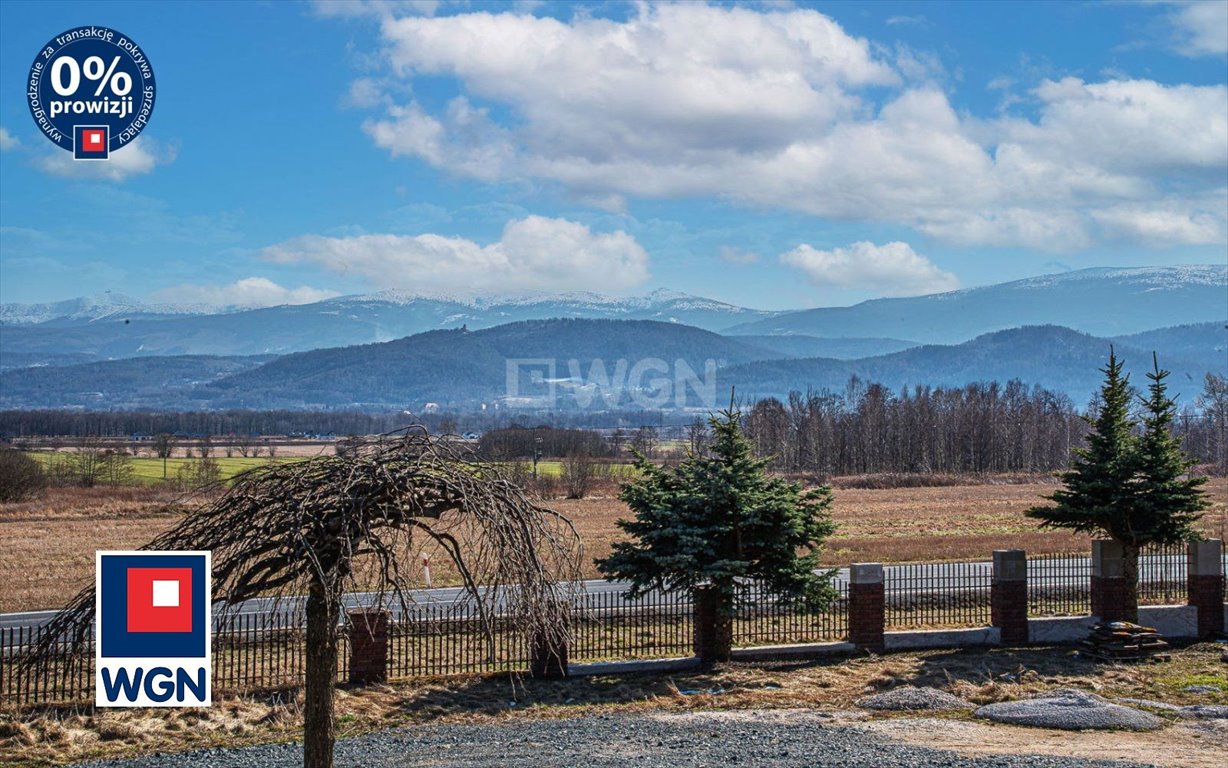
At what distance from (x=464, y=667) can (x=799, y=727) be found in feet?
22.3

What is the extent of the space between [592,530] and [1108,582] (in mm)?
26893

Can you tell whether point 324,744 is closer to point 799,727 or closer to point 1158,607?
point 799,727

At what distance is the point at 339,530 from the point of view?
937cm

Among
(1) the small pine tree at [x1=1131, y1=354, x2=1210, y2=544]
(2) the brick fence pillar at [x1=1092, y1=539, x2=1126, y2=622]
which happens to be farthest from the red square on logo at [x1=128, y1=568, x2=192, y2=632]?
(1) the small pine tree at [x1=1131, y1=354, x2=1210, y2=544]

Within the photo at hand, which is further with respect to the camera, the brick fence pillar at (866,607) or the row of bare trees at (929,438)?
the row of bare trees at (929,438)

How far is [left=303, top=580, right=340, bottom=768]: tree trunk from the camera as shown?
9891 millimetres

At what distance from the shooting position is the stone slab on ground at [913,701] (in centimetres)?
1767

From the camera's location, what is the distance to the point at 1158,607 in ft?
78.5

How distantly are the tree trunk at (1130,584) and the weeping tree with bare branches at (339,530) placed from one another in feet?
58.2

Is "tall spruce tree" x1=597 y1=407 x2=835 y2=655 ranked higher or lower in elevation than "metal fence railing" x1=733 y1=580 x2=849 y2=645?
higher

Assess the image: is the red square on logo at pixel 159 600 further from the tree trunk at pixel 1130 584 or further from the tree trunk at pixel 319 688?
the tree trunk at pixel 1130 584

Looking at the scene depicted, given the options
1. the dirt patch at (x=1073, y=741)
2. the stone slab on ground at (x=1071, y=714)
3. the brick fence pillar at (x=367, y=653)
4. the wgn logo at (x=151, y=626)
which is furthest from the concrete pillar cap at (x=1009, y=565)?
the wgn logo at (x=151, y=626)

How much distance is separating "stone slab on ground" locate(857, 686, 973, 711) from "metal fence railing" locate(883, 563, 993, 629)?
20.1 feet

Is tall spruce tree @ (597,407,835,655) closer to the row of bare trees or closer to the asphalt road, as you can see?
the asphalt road
